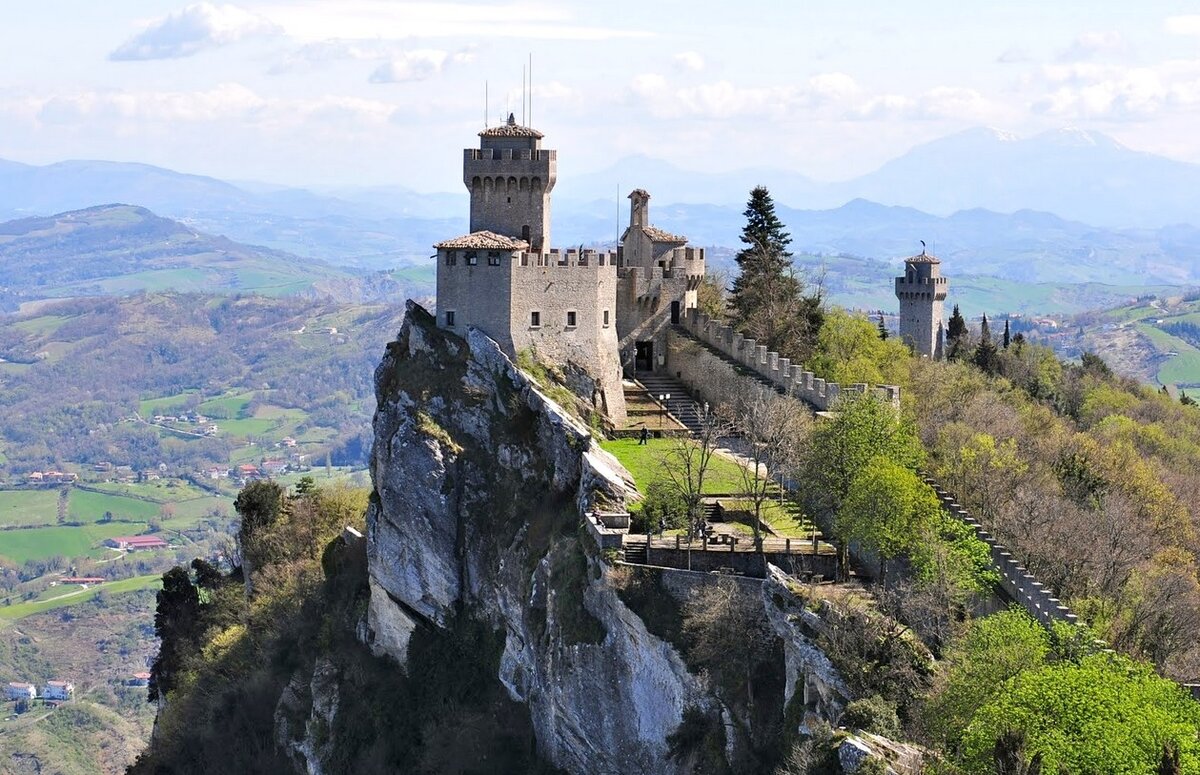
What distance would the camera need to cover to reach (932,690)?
4278 cm

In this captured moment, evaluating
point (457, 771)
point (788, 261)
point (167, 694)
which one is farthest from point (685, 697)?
point (167, 694)

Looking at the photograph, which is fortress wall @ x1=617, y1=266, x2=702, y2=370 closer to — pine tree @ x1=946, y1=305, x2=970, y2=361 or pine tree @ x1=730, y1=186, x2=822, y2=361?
pine tree @ x1=730, y1=186, x2=822, y2=361

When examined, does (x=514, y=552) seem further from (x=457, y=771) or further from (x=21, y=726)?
(x=21, y=726)

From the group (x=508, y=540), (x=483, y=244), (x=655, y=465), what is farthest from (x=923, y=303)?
(x=508, y=540)

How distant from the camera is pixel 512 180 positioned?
73.4 metres

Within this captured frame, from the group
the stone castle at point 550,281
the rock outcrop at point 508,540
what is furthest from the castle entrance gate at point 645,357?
the rock outcrop at point 508,540

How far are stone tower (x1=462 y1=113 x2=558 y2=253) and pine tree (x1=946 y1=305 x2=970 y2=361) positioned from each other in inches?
1629

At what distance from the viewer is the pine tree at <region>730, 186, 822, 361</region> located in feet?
255

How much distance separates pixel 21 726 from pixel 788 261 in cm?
12905

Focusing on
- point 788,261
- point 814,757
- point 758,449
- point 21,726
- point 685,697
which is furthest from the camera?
point 21,726

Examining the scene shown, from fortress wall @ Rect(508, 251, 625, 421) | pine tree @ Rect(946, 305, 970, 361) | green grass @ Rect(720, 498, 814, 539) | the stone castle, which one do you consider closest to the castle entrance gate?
the stone castle

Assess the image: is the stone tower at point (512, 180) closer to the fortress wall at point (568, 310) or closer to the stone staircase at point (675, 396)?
the fortress wall at point (568, 310)

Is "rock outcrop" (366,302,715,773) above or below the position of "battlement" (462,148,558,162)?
below

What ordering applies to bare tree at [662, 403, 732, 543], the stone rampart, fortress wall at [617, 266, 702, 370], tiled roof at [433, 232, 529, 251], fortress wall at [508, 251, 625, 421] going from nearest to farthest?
the stone rampart, bare tree at [662, 403, 732, 543], tiled roof at [433, 232, 529, 251], fortress wall at [508, 251, 625, 421], fortress wall at [617, 266, 702, 370]
